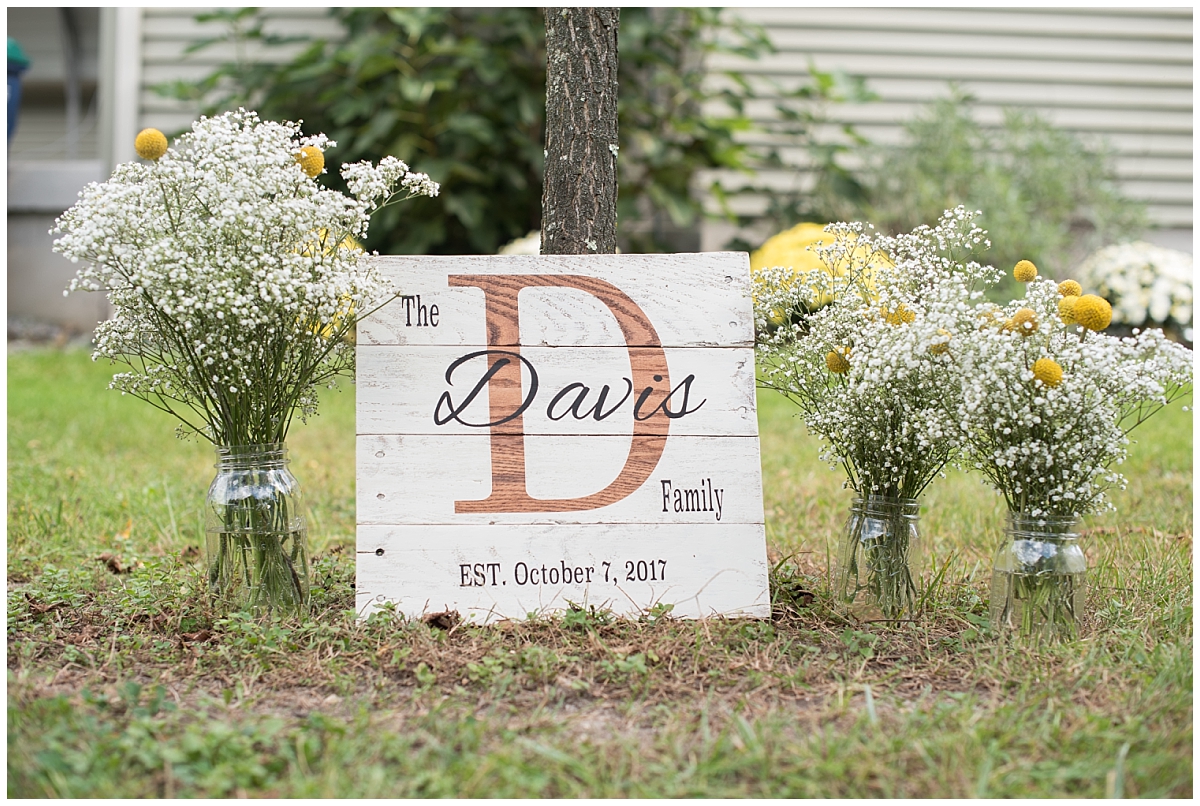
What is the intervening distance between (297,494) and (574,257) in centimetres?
85

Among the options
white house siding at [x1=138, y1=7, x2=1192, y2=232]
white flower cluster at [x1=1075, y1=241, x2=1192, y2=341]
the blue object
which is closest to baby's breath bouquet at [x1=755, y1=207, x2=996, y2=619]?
white flower cluster at [x1=1075, y1=241, x2=1192, y2=341]

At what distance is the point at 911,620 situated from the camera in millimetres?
2205

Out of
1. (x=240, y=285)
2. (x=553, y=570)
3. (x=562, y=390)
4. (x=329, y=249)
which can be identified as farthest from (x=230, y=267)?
(x=553, y=570)

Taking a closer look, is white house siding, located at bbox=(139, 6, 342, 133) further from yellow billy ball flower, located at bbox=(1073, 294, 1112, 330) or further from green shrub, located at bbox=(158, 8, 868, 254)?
yellow billy ball flower, located at bbox=(1073, 294, 1112, 330)

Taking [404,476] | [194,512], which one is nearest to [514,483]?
[404,476]

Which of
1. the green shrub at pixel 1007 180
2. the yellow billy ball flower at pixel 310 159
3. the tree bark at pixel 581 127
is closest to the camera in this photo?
the yellow billy ball flower at pixel 310 159

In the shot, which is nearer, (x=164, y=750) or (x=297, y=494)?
(x=164, y=750)

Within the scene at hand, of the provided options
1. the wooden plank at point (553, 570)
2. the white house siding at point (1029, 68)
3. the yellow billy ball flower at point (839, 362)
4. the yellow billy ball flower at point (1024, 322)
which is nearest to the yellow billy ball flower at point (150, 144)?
the wooden plank at point (553, 570)

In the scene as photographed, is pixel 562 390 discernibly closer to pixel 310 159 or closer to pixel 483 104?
pixel 310 159

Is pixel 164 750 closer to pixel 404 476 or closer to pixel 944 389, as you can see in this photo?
pixel 404 476

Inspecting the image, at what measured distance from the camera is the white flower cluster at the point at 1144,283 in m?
5.97

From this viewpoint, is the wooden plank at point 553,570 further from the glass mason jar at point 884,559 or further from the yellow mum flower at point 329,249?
the yellow mum flower at point 329,249

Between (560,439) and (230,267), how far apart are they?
812 mm

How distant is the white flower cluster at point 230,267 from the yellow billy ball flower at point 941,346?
1.15 m
